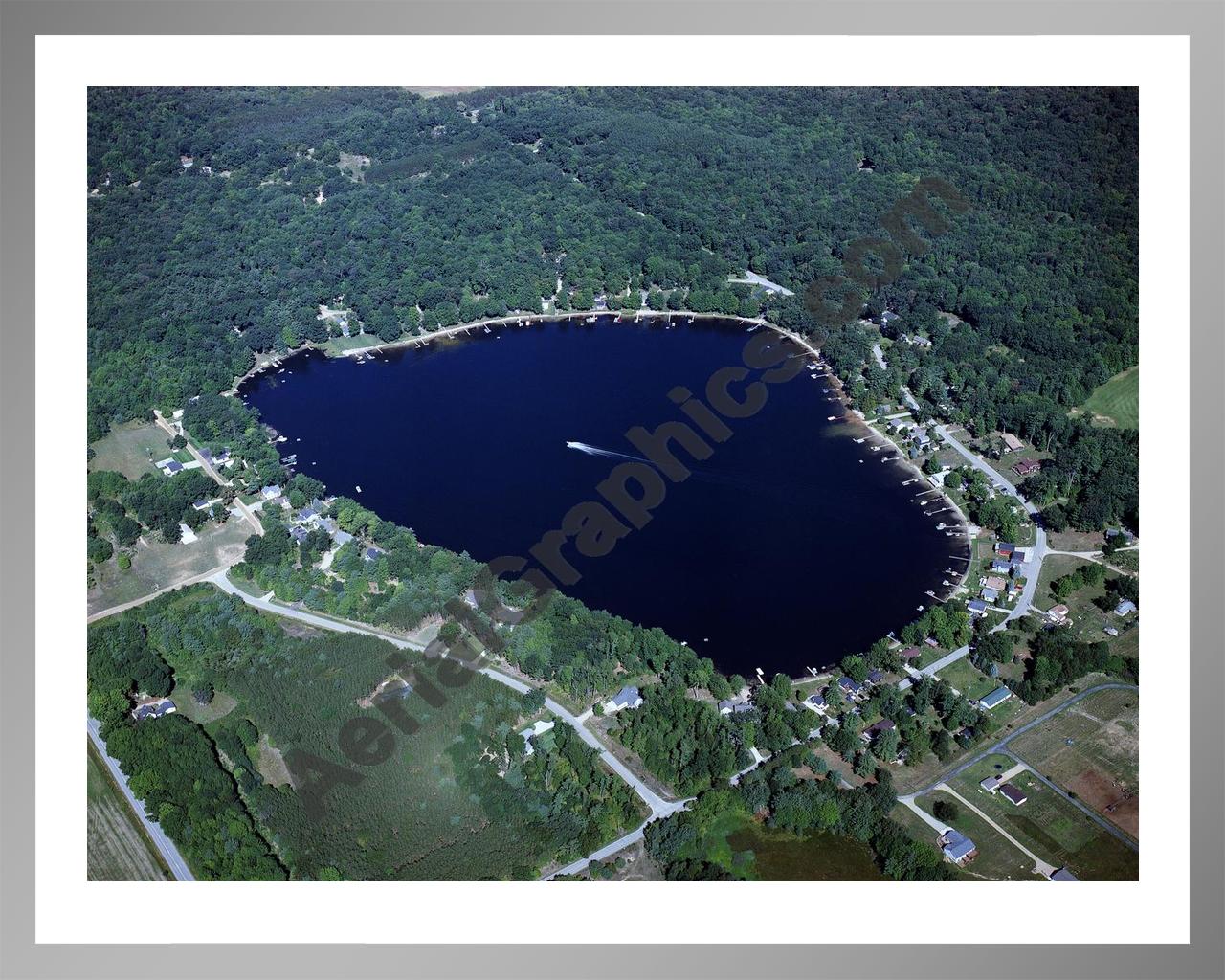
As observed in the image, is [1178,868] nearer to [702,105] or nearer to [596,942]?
[596,942]

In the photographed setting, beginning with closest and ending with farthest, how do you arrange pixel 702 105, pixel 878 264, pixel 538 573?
pixel 538 573, pixel 878 264, pixel 702 105

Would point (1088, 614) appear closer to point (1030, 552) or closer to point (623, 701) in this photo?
point (1030, 552)

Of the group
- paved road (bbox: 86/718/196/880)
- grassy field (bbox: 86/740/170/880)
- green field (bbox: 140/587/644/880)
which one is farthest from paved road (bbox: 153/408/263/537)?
grassy field (bbox: 86/740/170/880)

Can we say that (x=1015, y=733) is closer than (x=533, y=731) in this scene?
No

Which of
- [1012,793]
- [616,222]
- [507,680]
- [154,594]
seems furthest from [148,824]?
[616,222]

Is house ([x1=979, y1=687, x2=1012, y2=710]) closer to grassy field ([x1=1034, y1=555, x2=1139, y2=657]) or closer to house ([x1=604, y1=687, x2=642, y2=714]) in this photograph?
grassy field ([x1=1034, y1=555, x2=1139, y2=657])

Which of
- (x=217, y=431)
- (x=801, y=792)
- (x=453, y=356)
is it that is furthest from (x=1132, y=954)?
(x=453, y=356)

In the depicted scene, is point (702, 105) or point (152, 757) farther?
point (702, 105)
